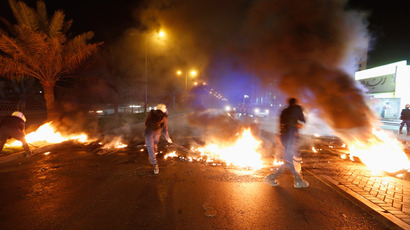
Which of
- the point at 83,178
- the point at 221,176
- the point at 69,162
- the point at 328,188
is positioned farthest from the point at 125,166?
the point at 328,188

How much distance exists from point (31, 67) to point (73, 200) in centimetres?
970

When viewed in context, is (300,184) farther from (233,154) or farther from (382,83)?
(382,83)

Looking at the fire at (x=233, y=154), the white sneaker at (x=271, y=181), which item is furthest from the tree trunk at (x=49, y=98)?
the white sneaker at (x=271, y=181)

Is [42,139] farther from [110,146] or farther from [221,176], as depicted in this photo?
[221,176]

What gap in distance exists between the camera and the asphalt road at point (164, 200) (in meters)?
3.22

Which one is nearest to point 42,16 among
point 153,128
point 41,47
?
point 41,47

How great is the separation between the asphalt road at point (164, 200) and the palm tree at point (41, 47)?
601 cm

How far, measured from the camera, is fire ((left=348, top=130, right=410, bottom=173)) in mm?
5559

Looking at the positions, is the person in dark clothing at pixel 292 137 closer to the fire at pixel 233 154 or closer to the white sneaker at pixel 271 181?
the white sneaker at pixel 271 181

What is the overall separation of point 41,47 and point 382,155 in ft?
42.4

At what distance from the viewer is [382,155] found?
592 cm

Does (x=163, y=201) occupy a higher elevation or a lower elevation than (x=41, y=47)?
lower

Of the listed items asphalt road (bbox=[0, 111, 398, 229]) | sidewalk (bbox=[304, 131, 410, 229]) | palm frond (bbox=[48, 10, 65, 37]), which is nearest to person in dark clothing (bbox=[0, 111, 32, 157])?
asphalt road (bbox=[0, 111, 398, 229])

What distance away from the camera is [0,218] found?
3252 mm
